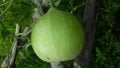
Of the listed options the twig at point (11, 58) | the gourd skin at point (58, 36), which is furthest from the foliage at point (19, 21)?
the gourd skin at point (58, 36)

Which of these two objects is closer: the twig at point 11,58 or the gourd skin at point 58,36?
the gourd skin at point 58,36

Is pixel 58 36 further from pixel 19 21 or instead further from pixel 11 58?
pixel 19 21

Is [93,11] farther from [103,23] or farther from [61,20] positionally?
[103,23]

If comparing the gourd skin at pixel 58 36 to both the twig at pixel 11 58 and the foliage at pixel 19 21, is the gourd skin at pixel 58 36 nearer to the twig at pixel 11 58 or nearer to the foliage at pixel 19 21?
the twig at pixel 11 58

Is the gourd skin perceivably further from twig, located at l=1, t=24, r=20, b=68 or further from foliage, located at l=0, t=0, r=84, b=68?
foliage, located at l=0, t=0, r=84, b=68

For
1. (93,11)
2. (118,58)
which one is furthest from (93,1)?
(118,58)

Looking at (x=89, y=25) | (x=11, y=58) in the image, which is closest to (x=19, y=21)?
(x=11, y=58)

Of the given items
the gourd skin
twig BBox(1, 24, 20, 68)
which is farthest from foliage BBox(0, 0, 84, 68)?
the gourd skin
